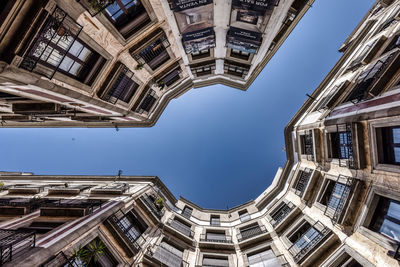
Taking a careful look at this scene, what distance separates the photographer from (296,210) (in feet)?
53.0

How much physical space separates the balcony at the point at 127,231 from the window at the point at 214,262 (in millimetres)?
5811

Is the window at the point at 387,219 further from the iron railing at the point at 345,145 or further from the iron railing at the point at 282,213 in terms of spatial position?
the iron railing at the point at 282,213

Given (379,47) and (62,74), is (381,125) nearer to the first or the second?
(379,47)

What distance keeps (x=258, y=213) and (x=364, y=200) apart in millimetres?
12615

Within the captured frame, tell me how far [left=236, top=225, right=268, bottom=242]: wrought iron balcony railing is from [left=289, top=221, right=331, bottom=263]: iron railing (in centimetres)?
366

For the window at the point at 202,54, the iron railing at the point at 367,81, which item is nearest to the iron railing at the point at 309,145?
the iron railing at the point at 367,81

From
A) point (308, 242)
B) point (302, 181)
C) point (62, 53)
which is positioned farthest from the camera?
point (302, 181)

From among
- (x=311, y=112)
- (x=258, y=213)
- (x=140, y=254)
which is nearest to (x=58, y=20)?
(x=140, y=254)

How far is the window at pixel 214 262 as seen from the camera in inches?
623

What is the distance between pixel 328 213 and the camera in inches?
516

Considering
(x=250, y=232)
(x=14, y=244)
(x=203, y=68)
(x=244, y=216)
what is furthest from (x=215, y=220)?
(x=14, y=244)

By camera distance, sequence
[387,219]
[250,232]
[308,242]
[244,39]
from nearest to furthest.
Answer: [387,219]
[308,242]
[244,39]
[250,232]

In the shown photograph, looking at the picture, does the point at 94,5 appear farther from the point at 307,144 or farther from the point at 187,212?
the point at 187,212

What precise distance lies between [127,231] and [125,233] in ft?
1.30
